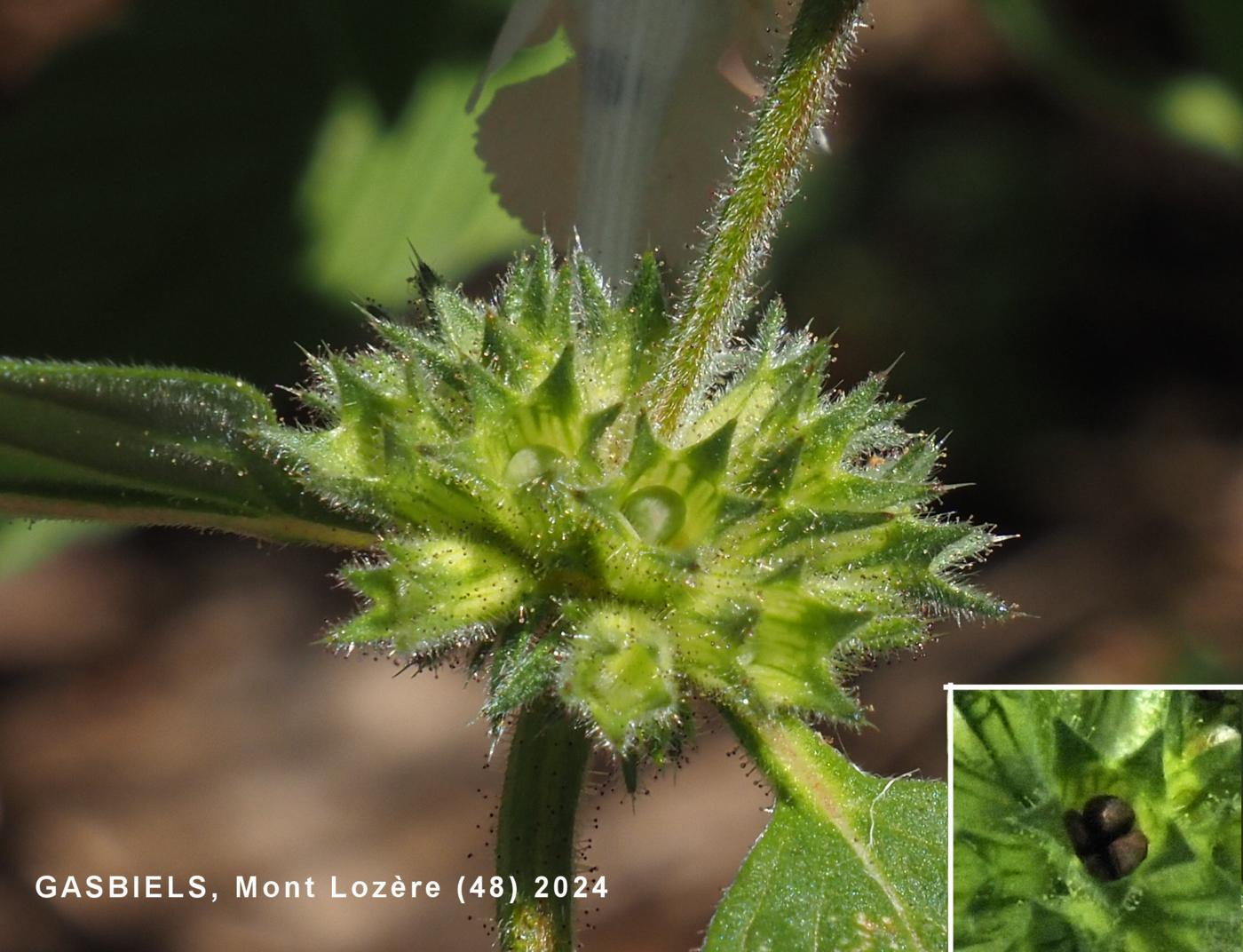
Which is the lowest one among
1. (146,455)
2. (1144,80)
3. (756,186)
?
(146,455)

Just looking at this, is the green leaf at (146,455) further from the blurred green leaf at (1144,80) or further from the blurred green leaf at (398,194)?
the blurred green leaf at (1144,80)

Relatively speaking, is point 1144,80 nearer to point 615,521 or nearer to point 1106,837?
point 1106,837

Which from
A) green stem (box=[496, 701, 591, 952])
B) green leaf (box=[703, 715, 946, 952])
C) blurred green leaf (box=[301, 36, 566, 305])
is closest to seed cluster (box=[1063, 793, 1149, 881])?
green leaf (box=[703, 715, 946, 952])

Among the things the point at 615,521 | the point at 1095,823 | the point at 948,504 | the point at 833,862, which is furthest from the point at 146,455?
the point at 948,504

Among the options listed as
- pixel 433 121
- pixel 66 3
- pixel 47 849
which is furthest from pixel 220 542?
pixel 433 121

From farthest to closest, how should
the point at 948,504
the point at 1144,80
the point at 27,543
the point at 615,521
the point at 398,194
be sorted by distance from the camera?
the point at 948,504 → the point at 1144,80 → the point at 398,194 → the point at 27,543 → the point at 615,521

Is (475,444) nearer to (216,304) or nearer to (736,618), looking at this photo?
(736,618)

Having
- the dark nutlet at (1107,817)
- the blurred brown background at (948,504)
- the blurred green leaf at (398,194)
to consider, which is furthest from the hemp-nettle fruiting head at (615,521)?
the blurred brown background at (948,504)
